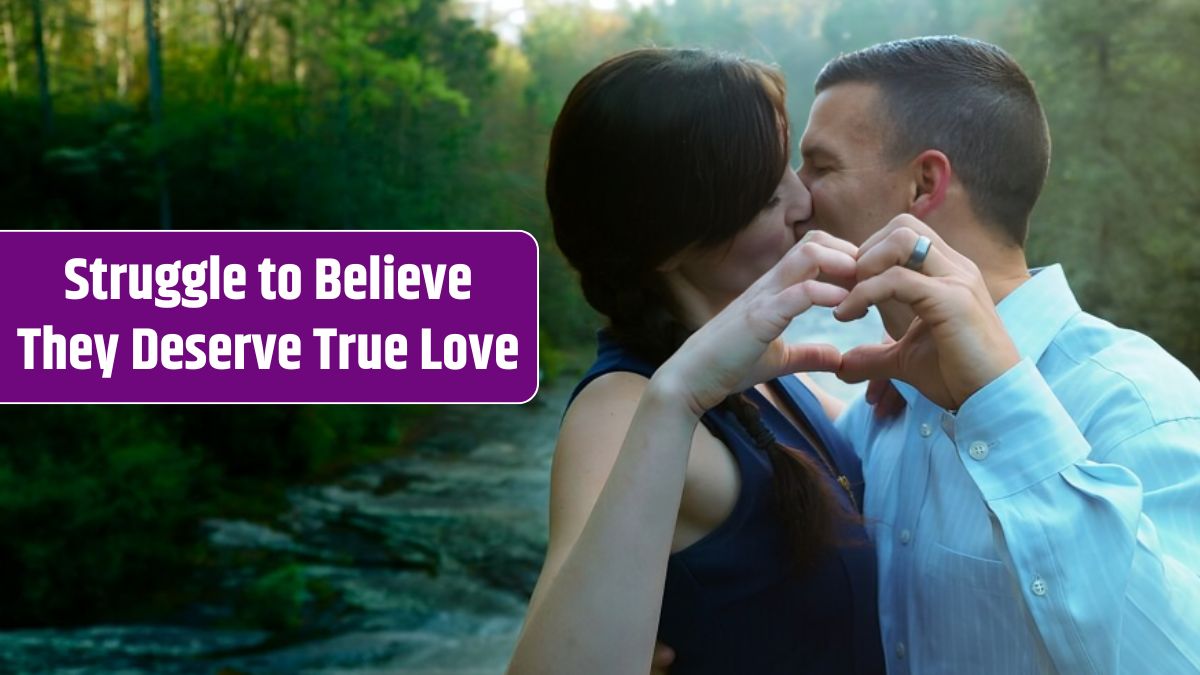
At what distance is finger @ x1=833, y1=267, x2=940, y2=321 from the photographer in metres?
0.93

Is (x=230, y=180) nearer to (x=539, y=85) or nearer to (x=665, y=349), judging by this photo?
(x=539, y=85)

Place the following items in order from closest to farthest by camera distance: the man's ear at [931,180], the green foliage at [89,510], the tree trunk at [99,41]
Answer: the man's ear at [931,180] < the green foliage at [89,510] < the tree trunk at [99,41]

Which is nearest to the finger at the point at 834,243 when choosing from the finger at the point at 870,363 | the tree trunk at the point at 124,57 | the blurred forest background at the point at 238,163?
the finger at the point at 870,363

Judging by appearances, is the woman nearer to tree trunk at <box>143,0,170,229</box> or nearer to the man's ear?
the man's ear

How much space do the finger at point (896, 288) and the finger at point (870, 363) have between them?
14cm

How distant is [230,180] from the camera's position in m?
6.93

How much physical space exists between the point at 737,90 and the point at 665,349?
28 centimetres

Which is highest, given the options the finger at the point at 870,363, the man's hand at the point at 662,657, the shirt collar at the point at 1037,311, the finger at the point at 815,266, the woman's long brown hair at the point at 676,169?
the woman's long brown hair at the point at 676,169

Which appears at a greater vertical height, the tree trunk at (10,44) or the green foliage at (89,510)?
the tree trunk at (10,44)

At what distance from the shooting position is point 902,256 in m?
0.95

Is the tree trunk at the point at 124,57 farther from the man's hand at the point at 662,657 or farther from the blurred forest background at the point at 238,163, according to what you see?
the man's hand at the point at 662,657

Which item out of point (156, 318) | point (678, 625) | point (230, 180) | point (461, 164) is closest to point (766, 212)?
point (678, 625)

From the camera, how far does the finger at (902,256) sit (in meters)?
0.95

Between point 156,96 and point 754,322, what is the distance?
671 cm
